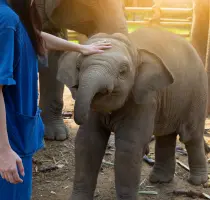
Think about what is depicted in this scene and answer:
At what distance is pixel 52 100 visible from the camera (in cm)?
434

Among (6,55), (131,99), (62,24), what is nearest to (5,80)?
(6,55)

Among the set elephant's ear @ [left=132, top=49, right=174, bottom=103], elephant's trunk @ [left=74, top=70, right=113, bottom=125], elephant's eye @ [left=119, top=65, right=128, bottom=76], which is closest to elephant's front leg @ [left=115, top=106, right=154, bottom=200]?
elephant's ear @ [left=132, top=49, right=174, bottom=103]

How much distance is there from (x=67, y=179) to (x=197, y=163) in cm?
99

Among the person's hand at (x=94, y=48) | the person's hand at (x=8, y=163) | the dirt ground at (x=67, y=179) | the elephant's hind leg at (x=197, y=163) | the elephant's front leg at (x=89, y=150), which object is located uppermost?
the person's hand at (x=94, y=48)

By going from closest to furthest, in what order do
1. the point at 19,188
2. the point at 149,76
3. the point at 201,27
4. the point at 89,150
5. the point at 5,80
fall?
the point at 5,80 < the point at 19,188 < the point at 149,76 < the point at 89,150 < the point at 201,27

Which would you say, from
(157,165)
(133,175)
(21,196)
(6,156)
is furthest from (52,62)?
(6,156)

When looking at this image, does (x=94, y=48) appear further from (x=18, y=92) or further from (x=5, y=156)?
(x=5, y=156)

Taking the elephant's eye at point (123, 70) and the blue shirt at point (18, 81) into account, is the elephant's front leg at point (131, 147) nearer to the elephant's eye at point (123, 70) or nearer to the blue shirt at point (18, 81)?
the elephant's eye at point (123, 70)

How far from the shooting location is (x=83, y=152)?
2672mm

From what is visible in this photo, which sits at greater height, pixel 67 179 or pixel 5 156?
pixel 5 156

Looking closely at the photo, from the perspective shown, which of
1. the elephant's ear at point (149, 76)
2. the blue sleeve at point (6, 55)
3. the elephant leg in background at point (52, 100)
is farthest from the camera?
the elephant leg in background at point (52, 100)

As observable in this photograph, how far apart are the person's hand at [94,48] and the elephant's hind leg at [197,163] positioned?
1.22 m

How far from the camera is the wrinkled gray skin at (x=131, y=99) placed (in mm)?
2211

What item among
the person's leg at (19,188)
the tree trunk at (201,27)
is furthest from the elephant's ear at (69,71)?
the tree trunk at (201,27)
